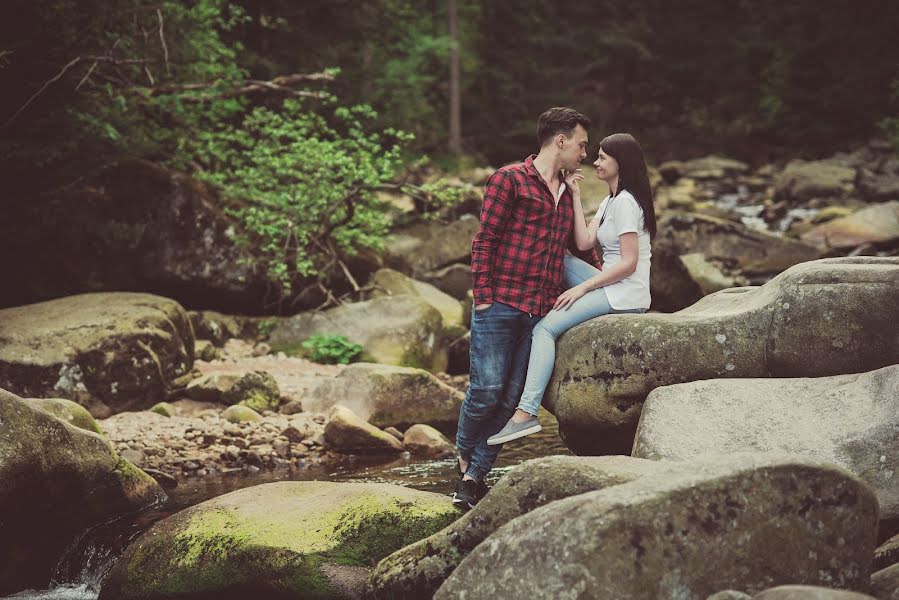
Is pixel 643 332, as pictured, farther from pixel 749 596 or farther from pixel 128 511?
pixel 128 511

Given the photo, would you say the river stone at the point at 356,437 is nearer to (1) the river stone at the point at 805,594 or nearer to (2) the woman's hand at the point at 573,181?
(2) the woman's hand at the point at 573,181

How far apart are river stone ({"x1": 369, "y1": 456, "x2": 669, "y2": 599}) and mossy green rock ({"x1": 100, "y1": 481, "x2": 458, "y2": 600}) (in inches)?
21.0

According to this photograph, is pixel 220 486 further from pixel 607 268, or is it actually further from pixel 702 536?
pixel 702 536

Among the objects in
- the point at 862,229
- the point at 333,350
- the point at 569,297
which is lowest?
the point at 333,350

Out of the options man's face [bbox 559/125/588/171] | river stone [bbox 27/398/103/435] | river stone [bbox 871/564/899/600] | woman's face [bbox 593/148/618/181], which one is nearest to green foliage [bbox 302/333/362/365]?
river stone [bbox 27/398/103/435]

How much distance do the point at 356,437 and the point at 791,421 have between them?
5180mm

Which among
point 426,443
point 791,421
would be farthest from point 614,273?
point 426,443

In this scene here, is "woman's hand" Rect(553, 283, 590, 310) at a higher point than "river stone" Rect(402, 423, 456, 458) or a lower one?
higher

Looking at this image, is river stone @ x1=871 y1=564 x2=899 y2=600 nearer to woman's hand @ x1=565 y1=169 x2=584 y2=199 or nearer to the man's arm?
the man's arm

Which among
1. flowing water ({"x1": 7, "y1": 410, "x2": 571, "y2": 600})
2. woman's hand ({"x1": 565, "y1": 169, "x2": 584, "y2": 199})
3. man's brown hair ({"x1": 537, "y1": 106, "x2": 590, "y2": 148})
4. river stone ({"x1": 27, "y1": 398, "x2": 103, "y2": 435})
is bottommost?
flowing water ({"x1": 7, "y1": 410, "x2": 571, "y2": 600})

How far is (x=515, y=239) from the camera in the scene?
5.70 meters

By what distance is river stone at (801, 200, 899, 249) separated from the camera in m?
18.7

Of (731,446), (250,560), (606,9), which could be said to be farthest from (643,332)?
(606,9)

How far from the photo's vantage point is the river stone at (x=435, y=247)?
18812 mm
